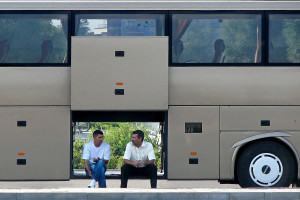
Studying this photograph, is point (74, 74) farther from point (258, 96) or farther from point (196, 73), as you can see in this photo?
point (258, 96)

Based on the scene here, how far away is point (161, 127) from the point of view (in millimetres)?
16203

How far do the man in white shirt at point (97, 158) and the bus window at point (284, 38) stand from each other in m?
3.22

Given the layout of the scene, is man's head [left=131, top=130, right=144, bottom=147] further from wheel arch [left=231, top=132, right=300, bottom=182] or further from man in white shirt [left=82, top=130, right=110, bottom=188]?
wheel arch [left=231, top=132, right=300, bottom=182]

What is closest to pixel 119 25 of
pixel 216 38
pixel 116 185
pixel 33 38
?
pixel 33 38

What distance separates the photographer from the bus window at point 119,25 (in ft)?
51.0

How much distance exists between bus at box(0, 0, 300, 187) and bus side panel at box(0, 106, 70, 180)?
2 cm

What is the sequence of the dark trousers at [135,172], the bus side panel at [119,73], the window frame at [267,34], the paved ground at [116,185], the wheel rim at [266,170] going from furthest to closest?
the paved ground at [116,185], the wheel rim at [266,170], the window frame at [267,34], the dark trousers at [135,172], the bus side panel at [119,73]

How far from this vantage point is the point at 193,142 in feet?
51.4

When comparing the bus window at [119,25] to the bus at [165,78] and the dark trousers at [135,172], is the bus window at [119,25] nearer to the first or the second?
the bus at [165,78]

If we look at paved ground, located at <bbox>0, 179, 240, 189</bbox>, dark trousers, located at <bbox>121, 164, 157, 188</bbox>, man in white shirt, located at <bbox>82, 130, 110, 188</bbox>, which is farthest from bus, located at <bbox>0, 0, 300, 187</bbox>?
paved ground, located at <bbox>0, 179, 240, 189</bbox>

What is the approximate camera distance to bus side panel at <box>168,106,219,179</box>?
Answer: 1561 centimetres

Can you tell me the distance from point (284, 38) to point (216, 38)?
1160mm

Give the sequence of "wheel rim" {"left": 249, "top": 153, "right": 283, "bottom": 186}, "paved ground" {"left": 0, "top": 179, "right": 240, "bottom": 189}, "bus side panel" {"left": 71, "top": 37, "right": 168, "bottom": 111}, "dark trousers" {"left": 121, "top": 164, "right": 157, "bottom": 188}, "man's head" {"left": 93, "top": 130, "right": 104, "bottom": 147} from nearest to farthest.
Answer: "bus side panel" {"left": 71, "top": 37, "right": 168, "bottom": 111}, "dark trousers" {"left": 121, "top": 164, "right": 157, "bottom": 188}, "wheel rim" {"left": 249, "top": 153, "right": 283, "bottom": 186}, "man's head" {"left": 93, "top": 130, "right": 104, "bottom": 147}, "paved ground" {"left": 0, "top": 179, "right": 240, "bottom": 189}

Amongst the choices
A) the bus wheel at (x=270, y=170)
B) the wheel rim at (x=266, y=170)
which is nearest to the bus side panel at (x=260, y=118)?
the bus wheel at (x=270, y=170)
